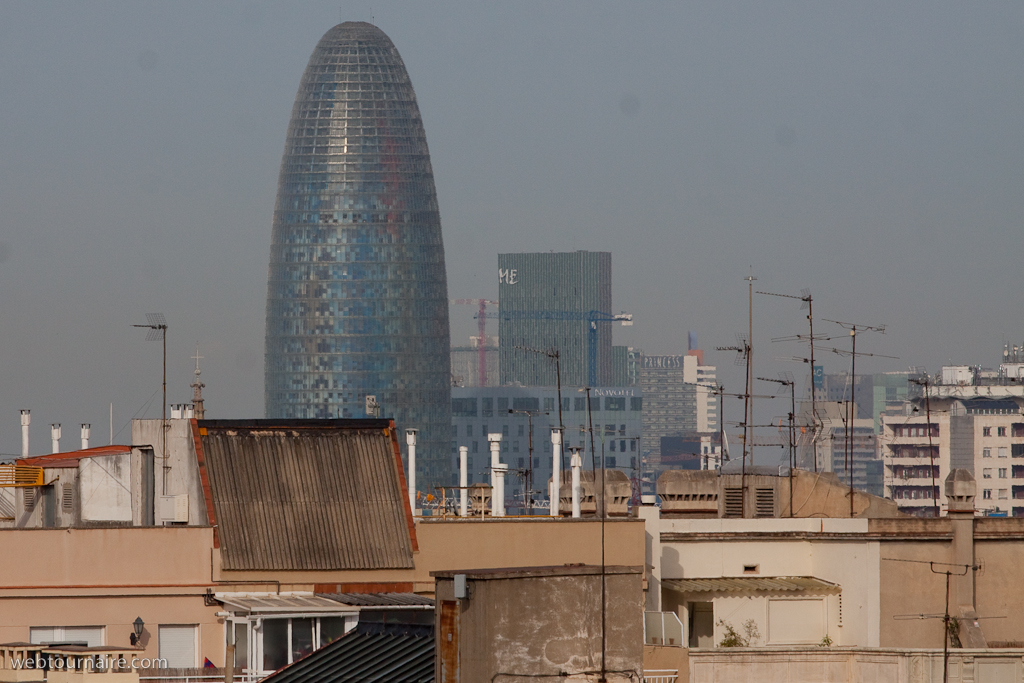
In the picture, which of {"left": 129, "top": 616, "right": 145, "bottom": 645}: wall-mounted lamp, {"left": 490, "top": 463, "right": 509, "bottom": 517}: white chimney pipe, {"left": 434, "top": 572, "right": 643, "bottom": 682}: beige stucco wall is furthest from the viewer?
{"left": 490, "top": 463, "right": 509, "bottom": 517}: white chimney pipe

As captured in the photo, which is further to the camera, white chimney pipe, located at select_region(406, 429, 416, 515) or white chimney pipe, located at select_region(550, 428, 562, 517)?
white chimney pipe, located at select_region(550, 428, 562, 517)

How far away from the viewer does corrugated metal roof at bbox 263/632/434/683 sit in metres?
21.3

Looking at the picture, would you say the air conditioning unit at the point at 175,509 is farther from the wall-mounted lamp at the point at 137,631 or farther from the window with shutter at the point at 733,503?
the window with shutter at the point at 733,503

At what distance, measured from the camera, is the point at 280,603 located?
30.5 meters

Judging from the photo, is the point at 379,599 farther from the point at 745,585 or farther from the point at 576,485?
the point at 745,585

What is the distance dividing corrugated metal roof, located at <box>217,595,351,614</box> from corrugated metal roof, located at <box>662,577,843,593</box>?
808cm

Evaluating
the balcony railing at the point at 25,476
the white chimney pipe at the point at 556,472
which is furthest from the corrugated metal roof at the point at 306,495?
the balcony railing at the point at 25,476

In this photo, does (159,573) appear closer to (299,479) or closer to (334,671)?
(299,479)

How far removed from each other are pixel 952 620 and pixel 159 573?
14.8 meters

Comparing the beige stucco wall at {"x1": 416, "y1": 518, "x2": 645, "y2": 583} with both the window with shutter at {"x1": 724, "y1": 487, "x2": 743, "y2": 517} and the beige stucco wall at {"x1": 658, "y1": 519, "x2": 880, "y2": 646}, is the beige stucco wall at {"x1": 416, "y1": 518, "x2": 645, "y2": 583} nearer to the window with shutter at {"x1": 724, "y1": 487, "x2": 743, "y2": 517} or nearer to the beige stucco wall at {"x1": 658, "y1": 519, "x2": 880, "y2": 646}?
the beige stucco wall at {"x1": 658, "y1": 519, "x2": 880, "y2": 646}

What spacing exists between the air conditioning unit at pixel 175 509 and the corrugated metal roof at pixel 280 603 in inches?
84.3

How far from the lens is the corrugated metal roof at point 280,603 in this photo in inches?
1169

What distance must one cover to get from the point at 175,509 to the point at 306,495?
7.73ft

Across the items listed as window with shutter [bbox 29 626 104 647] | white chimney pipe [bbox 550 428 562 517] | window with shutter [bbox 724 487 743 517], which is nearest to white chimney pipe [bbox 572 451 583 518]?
white chimney pipe [bbox 550 428 562 517]
